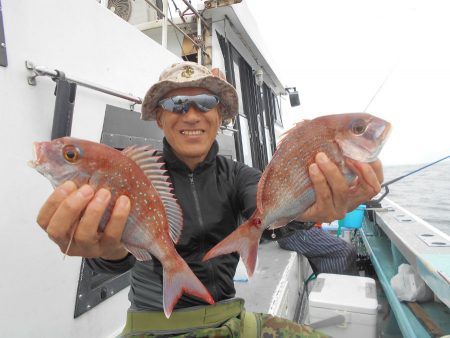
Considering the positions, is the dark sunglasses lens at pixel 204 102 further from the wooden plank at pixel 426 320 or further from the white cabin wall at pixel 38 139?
the wooden plank at pixel 426 320

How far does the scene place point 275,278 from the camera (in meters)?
3.84

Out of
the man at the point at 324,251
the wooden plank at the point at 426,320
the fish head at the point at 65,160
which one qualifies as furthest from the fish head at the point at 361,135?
the man at the point at 324,251

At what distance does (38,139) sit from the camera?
7.43 feet

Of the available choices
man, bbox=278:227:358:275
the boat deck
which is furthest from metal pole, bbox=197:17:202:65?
the boat deck

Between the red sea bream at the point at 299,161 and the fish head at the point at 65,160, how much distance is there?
0.62m

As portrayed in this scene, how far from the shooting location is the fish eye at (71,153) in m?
1.19

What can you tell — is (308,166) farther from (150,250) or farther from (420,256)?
(420,256)

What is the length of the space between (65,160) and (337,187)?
3.73ft

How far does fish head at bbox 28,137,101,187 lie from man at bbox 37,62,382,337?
415 millimetres

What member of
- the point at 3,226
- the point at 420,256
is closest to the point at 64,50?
the point at 3,226

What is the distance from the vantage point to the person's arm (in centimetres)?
120

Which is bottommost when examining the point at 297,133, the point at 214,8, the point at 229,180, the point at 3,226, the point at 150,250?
the point at 3,226

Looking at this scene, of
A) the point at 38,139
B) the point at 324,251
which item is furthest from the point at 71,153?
the point at 324,251

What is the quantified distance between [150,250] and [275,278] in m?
2.83
